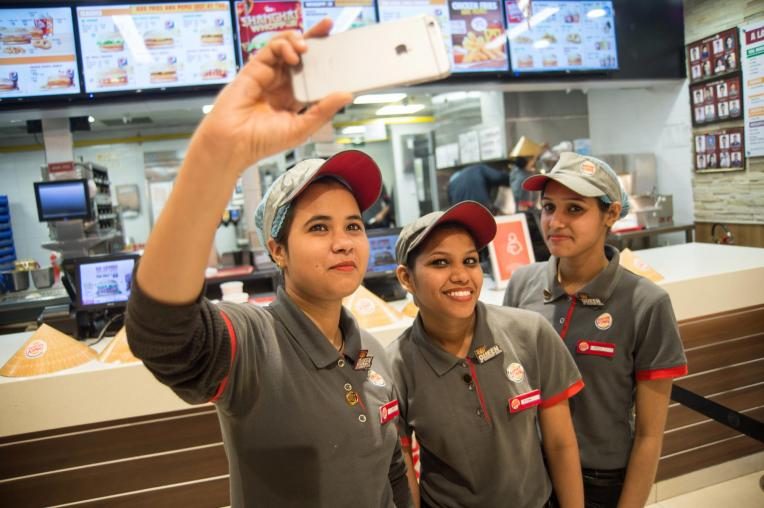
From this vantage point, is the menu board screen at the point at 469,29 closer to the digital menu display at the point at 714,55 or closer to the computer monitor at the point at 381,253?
→ the computer monitor at the point at 381,253

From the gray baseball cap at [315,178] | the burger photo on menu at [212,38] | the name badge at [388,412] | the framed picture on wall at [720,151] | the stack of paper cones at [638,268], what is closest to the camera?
the gray baseball cap at [315,178]

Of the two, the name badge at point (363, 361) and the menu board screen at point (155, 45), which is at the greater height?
the menu board screen at point (155, 45)

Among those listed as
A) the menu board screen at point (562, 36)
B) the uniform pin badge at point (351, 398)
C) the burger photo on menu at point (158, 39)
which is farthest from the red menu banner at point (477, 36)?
the uniform pin badge at point (351, 398)

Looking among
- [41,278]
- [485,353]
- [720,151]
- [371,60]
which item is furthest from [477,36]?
[41,278]

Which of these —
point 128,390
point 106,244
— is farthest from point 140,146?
point 128,390

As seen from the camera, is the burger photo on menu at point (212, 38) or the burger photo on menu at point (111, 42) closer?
the burger photo on menu at point (111, 42)

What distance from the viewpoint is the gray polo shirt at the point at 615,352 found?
4.91 ft

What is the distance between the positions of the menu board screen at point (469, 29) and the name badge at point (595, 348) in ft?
9.65

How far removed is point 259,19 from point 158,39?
28.3 inches

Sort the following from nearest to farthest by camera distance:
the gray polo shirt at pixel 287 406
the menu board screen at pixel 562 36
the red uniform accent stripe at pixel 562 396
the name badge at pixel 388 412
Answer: the gray polo shirt at pixel 287 406 → the name badge at pixel 388 412 → the red uniform accent stripe at pixel 562 396 → the menu board screen at pixel 562 36

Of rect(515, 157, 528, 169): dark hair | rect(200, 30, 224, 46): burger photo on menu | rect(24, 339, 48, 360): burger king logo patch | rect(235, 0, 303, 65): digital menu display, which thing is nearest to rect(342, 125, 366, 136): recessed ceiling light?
rect(515, 157, 528, 169): dark hair

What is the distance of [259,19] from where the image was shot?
371 cm

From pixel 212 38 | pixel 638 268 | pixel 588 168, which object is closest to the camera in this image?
pixel 588 168

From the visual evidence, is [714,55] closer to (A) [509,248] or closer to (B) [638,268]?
(B) [638,268]
